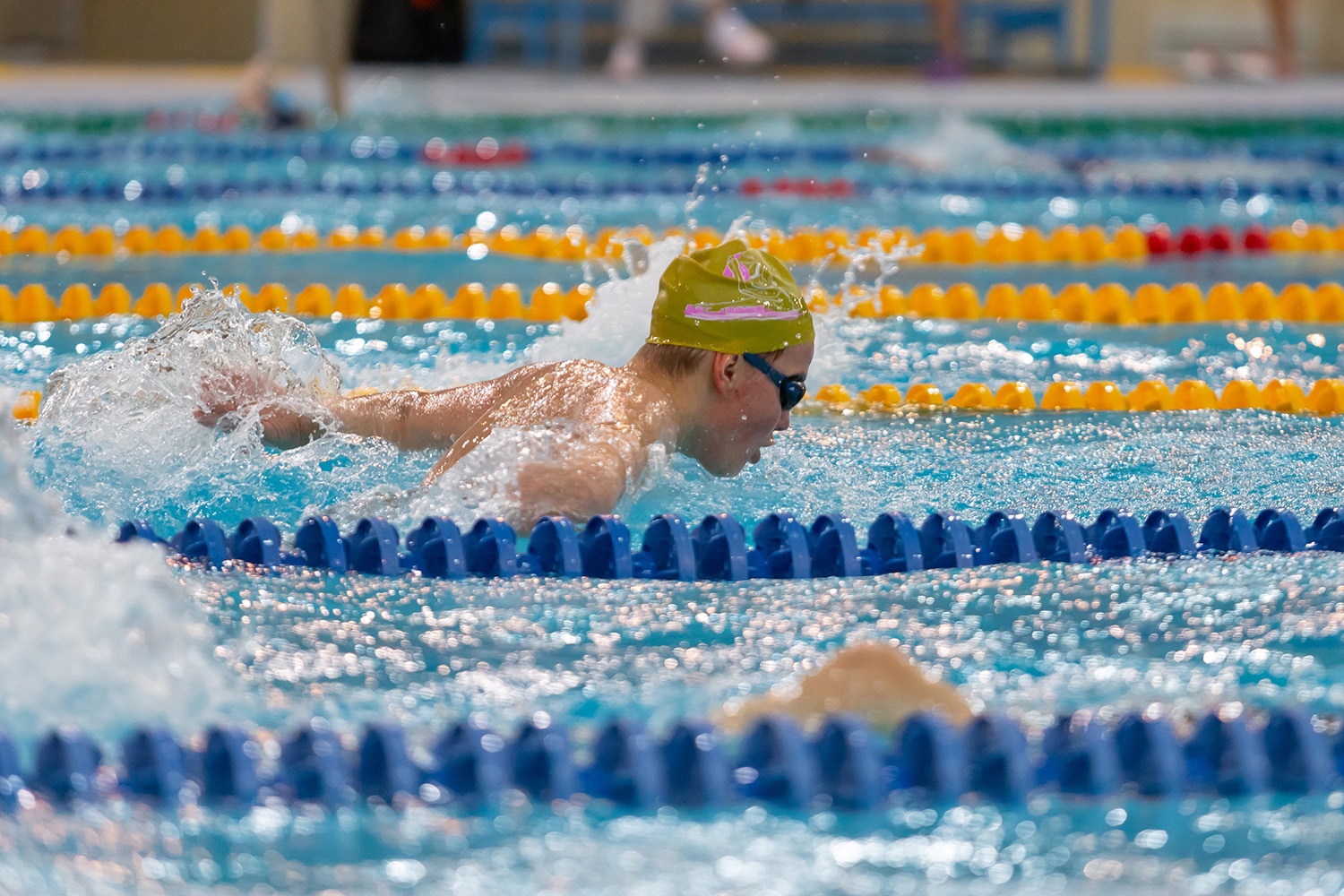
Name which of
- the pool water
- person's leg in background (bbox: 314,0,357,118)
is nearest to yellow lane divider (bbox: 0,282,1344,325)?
the pool water

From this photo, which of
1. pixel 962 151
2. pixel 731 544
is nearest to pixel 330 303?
pixel 731 544

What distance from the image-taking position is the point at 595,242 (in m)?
5.54

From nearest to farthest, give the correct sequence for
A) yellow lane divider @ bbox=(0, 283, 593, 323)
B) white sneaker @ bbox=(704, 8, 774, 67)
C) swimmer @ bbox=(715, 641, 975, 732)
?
swimmer @ bbox=(715, 641, 975, 732) < yellow lane divider @ bbox=(0, 283, 593, 323) < white sneaker @ bbox=(704, 8, 774, 67)

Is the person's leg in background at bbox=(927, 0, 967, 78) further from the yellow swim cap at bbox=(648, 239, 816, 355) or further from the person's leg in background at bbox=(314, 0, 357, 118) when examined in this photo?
the yellow swim cap at bbox=(648, 239, 816, 355)

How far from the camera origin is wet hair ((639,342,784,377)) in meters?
2.75

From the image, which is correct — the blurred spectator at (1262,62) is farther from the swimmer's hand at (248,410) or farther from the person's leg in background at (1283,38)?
the swimmer's hand at (248,410)

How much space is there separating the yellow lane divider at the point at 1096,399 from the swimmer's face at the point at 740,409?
31.0 inches

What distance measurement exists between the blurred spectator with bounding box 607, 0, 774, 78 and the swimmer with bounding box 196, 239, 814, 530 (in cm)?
738

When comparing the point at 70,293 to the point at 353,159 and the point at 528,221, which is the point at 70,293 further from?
the point at 353,159

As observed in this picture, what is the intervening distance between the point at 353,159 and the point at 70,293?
322 centimetres

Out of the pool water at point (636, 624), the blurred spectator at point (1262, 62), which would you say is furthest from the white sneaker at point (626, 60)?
the pool water at point (636, 624)

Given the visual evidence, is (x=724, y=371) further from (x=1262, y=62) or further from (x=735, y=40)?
(x=1262, y=62)

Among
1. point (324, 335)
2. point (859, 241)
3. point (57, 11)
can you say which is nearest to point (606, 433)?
point (324, 335)

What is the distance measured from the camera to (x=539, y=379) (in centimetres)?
277
